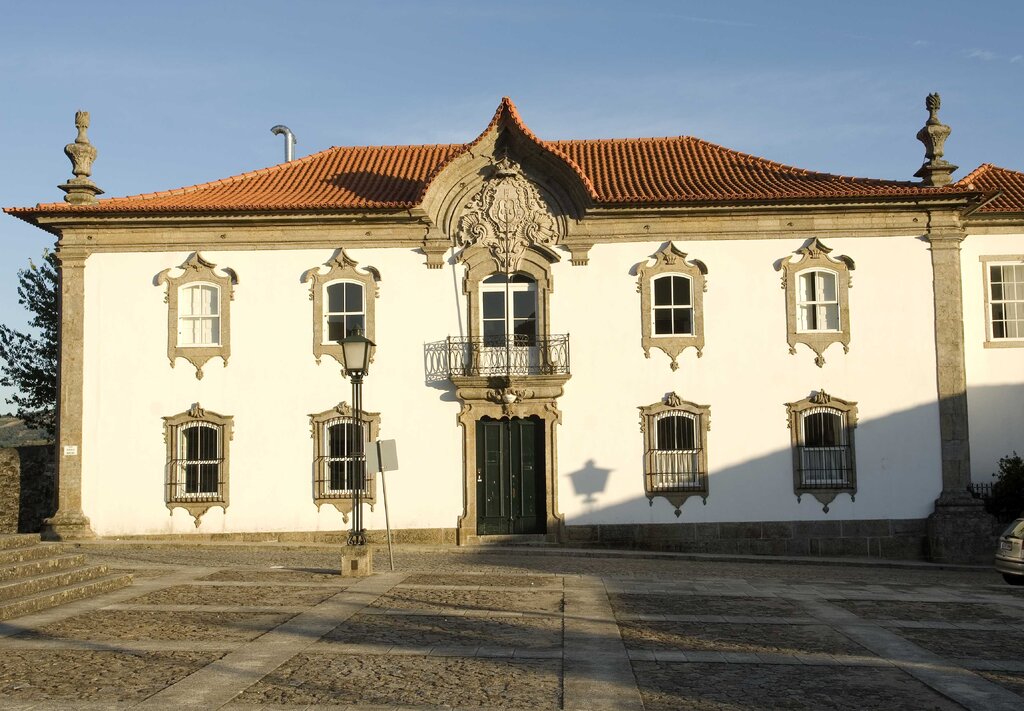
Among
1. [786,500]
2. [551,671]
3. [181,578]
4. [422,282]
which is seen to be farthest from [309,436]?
[551,671]

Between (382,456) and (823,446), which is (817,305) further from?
(382,456)

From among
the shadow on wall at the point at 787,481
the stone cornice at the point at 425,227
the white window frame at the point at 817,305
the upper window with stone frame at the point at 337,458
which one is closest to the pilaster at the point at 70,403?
the stone cornice at the point at 425,227

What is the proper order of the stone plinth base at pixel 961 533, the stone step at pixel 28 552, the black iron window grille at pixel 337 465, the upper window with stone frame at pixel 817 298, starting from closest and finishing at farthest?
1. the stone step at pixel 28 552
2. the stone plinth base at pixel 961 533
3. the black iron window grille at pixel 337 465
4. the upper window with stone frame at pixel 817 298

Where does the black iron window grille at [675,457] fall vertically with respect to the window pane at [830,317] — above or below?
below

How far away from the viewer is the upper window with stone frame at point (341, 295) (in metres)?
A: 19.7

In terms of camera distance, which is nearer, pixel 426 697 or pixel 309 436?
pixel 426 697

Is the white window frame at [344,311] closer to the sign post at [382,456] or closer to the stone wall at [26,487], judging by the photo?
the sign post at [382,456]

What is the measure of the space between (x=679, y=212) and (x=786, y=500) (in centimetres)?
576

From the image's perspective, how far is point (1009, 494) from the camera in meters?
19.2

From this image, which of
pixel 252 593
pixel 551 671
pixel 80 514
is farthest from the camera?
pixel 80 514

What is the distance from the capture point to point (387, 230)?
19766 millimetres

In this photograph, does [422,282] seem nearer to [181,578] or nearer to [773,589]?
[181,578]

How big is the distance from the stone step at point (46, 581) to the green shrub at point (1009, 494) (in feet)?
51.0

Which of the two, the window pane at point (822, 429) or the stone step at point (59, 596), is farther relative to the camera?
the window pane at point (822, 429)
